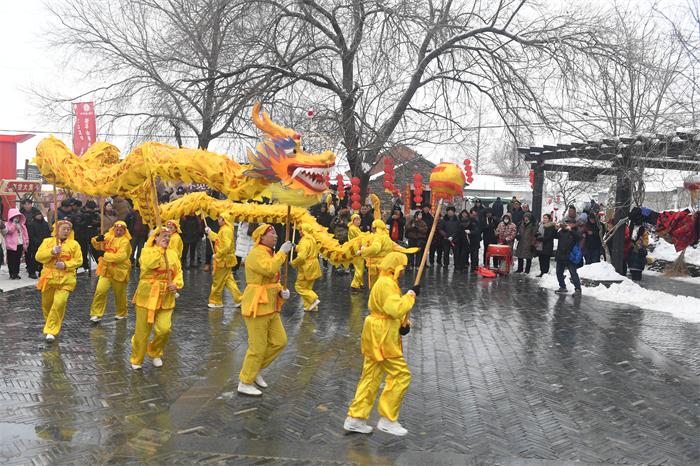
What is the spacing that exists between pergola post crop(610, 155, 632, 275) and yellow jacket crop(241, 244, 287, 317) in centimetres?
1051

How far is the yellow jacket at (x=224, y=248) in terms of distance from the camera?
424 inches

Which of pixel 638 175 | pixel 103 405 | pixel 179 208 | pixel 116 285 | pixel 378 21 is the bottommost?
pixel 103 405

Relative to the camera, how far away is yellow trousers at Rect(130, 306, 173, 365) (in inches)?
283

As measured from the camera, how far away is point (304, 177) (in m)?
7.14

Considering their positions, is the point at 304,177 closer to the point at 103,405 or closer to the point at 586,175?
the point at 103,405

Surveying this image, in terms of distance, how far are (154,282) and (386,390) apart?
3.31m

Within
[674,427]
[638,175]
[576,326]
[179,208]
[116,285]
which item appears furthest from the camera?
[638,175]

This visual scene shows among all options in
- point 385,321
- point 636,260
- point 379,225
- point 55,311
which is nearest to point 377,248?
point 379,225

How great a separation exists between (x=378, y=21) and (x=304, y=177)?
32.4 feet

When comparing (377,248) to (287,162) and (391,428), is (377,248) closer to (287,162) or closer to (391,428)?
(287,162)

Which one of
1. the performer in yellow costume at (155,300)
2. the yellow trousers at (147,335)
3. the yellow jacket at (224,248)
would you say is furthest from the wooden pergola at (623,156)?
the yellow trousers at (147,335)

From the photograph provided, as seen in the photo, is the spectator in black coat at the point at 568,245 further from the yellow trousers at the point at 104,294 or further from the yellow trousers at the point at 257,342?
the yellow trousers at the point at 104,294

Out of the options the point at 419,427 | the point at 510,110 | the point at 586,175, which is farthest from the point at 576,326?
the point at 586,175

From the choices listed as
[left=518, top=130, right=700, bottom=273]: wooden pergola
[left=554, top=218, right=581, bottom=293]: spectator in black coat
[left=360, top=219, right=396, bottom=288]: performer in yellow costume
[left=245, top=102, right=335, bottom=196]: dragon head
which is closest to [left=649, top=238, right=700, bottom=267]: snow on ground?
[left=518, top=130, right=700, bottom=273]: wooden pergola
